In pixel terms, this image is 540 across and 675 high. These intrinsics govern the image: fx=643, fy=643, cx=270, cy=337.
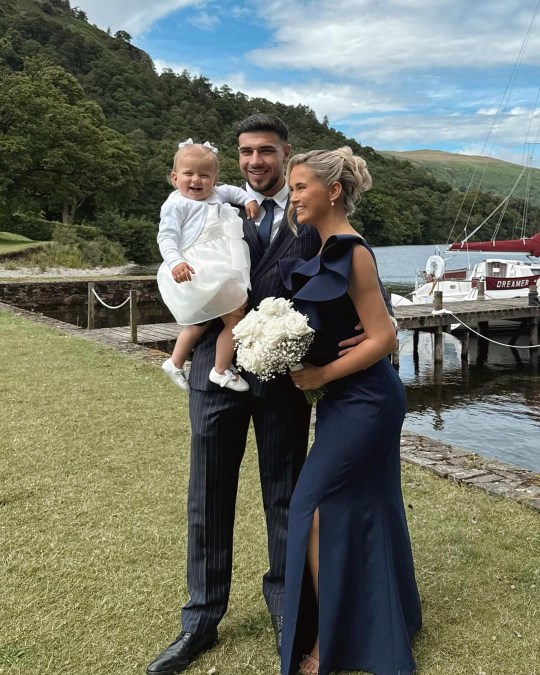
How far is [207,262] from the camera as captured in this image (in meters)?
2.58

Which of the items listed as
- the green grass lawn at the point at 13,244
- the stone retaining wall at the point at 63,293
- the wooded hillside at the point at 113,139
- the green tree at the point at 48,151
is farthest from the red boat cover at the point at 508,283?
the green tree at the point at 48,151

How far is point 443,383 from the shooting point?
1758 centimetres

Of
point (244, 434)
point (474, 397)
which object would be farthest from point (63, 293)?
point (244, 434)

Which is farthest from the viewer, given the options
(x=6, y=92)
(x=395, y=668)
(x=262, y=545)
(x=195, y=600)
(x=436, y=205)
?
(x=436, y=205)

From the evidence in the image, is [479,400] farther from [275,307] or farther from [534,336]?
[275,307]

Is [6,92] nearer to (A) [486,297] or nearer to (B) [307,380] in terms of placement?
(A) [486,297]

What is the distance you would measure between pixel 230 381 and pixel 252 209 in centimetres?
73

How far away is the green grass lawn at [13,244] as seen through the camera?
29906 millimetres

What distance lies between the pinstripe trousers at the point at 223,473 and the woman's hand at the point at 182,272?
19.3 inches

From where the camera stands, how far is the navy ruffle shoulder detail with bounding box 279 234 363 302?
2.29 meters

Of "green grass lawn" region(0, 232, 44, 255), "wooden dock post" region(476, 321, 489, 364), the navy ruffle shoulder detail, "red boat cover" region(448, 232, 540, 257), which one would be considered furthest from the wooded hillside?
"wooden dock post" region(476, 321, 489, 364)

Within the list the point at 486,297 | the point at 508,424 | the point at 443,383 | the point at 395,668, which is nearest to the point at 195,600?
the point at 395,668

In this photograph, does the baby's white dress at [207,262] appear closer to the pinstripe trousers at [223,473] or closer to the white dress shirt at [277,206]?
the white dress shirt at [277,206]

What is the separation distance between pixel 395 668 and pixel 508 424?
11.2 meters
